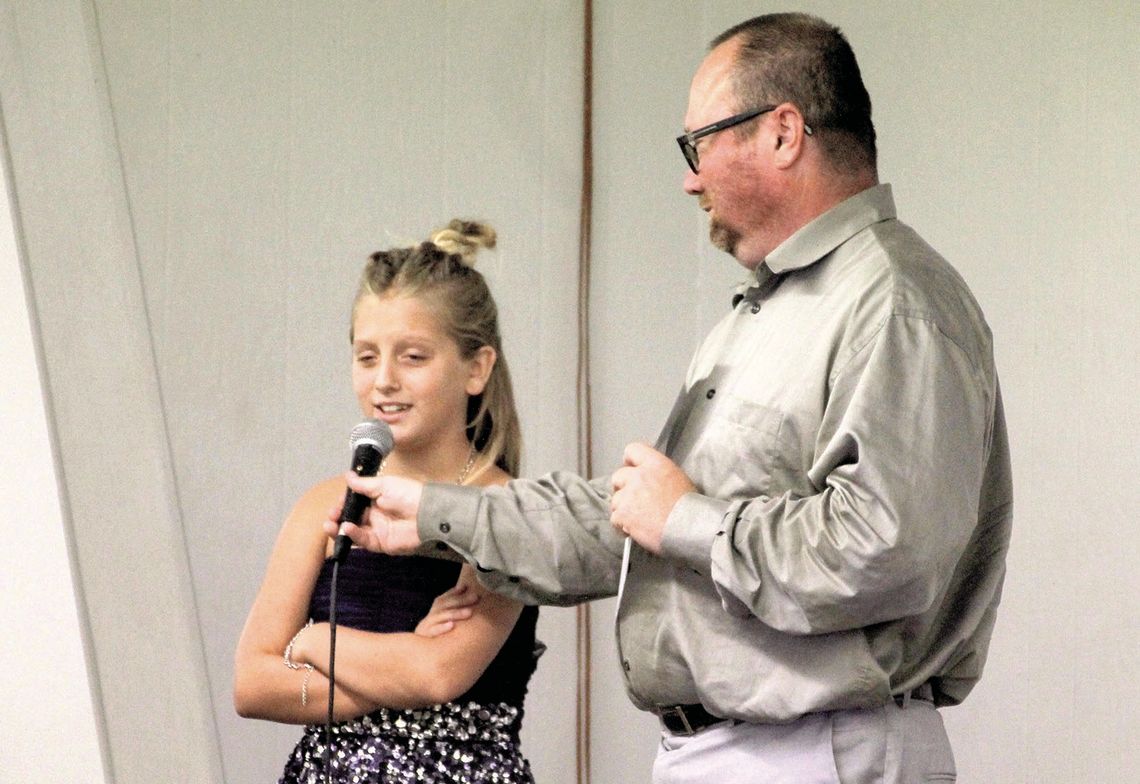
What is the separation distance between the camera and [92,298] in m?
2.09

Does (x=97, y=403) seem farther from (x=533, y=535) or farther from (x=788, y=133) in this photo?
(x=788, y=133)

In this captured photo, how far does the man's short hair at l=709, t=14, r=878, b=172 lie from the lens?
1898 mm

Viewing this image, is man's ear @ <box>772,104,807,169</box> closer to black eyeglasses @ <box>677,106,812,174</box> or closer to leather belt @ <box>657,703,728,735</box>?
black eyeglasses @ <box>677,106,812,174</box>

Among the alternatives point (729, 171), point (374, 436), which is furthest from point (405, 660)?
point (729, 171)

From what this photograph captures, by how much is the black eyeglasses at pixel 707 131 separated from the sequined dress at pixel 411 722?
0.65m

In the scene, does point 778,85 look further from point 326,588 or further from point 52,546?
point 52,546

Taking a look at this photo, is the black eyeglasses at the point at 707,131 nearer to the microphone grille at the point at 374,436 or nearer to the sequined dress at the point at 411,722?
the microphone grille at the point at 374,436

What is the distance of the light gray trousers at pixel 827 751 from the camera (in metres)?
1.74

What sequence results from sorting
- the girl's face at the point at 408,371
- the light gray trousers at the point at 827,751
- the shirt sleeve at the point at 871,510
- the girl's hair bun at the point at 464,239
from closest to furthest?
1. the shirt sleeve at the point at 871,510
2. the light gray trousers at the point at 827,751
3. the girl's face at the point at 408,371
4. the girl's hair bun at the point at 464,239

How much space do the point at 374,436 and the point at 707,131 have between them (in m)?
0.57

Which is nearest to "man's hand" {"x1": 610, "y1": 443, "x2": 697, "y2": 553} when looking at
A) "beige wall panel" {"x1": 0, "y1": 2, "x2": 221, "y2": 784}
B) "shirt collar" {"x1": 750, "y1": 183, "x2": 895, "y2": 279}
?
"shirt collar" {"x1": 750, "y1": 183, "x2": 895, "y2": 279}

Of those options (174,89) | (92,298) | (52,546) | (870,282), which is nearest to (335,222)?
(174,89)

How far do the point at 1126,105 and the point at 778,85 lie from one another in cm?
159

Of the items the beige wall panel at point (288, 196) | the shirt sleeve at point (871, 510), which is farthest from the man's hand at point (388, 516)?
the beige wall panel at point (288, 196)
